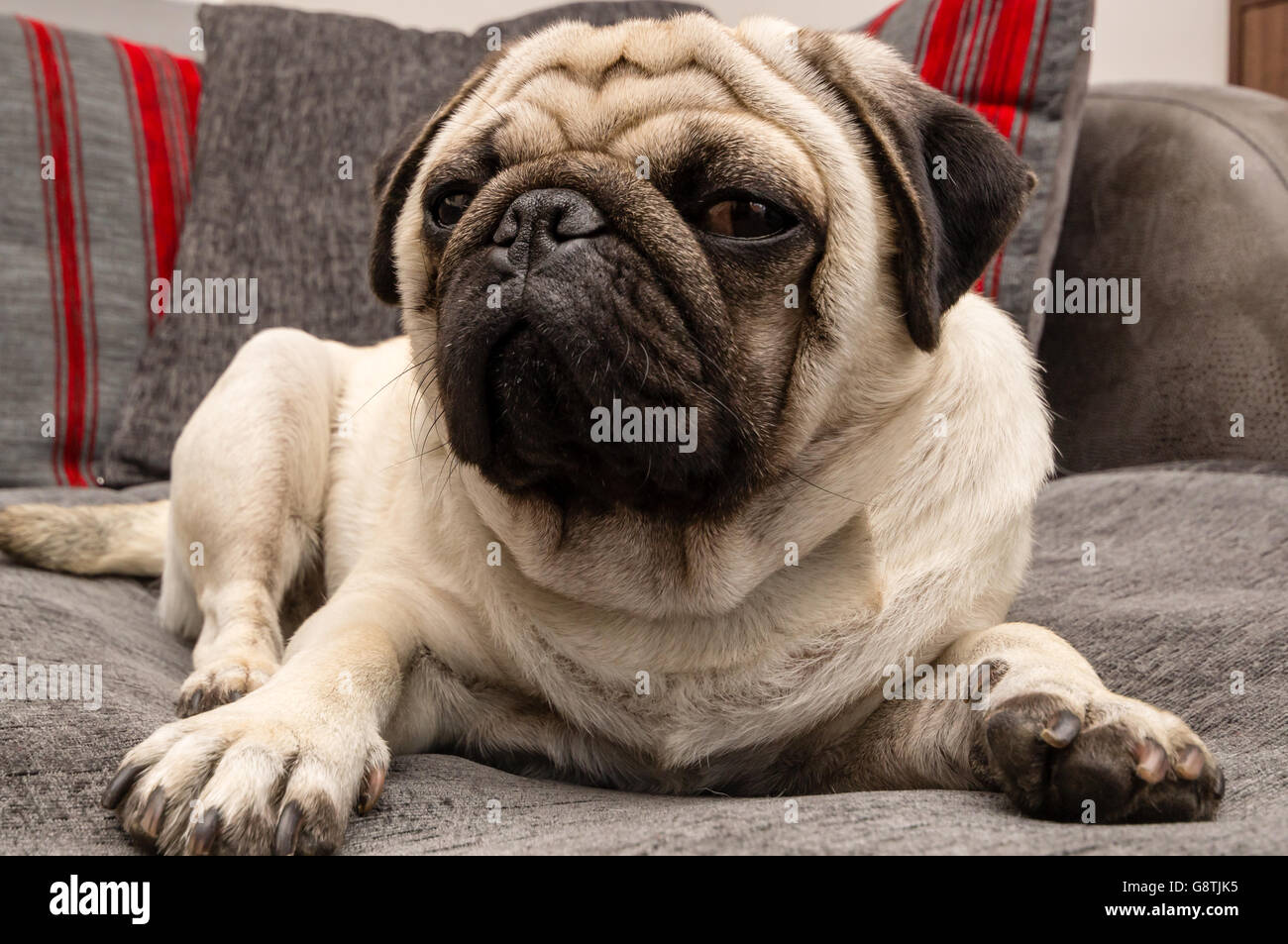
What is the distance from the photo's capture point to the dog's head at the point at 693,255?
1171 mm

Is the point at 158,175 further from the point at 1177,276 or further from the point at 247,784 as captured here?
the point at 1177,276

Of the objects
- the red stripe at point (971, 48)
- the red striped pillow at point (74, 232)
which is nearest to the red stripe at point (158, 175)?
the red striped pillow at point (74, 232)

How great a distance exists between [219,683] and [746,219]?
936 millimetres

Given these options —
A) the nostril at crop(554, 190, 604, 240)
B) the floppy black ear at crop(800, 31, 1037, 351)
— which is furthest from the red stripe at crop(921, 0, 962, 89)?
the nostril at crop(554, 190, 604, 240)

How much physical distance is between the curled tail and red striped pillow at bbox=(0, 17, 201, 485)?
85 centimetres

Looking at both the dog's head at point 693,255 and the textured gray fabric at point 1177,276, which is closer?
the dog's head at point 693,255

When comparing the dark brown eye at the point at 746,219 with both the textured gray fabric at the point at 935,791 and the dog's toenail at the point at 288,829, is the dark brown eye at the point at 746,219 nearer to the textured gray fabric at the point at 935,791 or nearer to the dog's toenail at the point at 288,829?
the textured gray fabric at the point at 935,791

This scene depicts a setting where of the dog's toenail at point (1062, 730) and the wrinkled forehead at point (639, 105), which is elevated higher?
the wrinkled forehead at point (639, 105)

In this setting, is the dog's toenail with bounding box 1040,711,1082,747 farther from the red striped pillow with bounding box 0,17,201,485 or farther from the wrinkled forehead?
the red striped pillow with bounding box 0,17,201,485

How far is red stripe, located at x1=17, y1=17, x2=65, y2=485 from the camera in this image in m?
3.04

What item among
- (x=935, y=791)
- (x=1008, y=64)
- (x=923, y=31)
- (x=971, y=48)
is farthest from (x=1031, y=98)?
(x=935, y=791)

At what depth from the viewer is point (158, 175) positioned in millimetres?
3248
